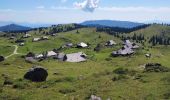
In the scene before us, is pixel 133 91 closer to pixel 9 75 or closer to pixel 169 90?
pixel 169 90

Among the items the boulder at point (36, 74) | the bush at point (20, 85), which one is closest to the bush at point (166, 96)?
the bush at point (20, 85)

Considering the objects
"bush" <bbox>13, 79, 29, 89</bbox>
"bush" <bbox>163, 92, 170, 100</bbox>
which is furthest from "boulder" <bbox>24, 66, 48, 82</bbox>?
"bush" <bbox>163, 92, 170, 100</bbox>

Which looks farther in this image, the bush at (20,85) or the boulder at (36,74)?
the boulder at (36,74)

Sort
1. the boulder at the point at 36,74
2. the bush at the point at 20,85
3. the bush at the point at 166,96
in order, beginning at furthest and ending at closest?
the boulder at the point at 36,74, the bush at the point at 20,85, the bush at the point at 166,96

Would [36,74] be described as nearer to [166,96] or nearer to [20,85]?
[20,85]

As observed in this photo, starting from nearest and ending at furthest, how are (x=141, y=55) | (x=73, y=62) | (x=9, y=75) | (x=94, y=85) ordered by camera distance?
(x=94, y=85), (x=9, y=75), (x=73, y=62), (x=141, y=55)

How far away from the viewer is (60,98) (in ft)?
231

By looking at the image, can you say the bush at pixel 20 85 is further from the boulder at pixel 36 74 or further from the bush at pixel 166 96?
the bush at pixel 166 96

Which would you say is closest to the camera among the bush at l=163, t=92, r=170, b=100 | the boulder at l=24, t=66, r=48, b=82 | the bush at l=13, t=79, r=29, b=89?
the bush at l=163, t=92, r=170, b=100

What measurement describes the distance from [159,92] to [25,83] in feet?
113

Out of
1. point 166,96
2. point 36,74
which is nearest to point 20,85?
point 36,74

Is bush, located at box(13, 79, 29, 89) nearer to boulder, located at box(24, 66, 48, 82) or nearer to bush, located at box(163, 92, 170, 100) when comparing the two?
boulder, located at box(24, 66, 48, 82)

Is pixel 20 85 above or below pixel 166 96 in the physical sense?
below

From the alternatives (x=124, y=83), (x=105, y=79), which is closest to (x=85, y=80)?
(x=105, y=79)
